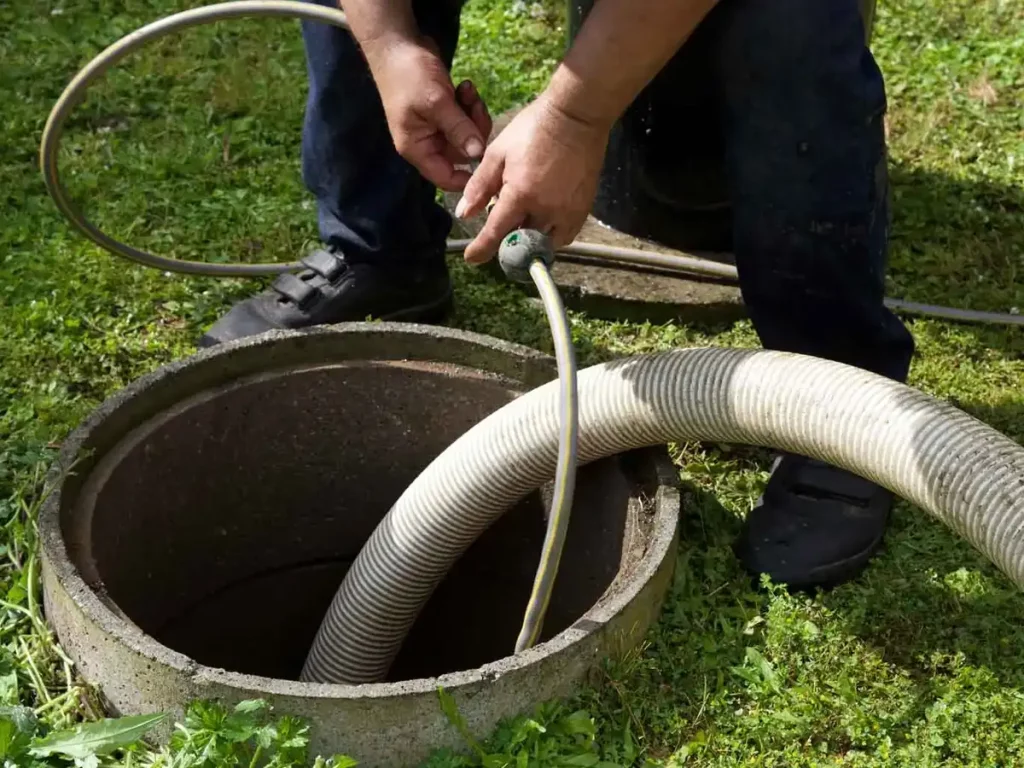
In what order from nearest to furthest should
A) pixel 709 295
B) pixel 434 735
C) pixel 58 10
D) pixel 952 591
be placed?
pixel 434 735, pixel 952 591, pixel 709 295, pixel 58 10

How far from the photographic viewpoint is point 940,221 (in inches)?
122

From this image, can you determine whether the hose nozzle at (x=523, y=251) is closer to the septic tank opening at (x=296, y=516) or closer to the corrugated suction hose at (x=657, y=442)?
the corrugated suction hose at (x=657, y=442)

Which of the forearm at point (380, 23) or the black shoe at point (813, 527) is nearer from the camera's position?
the forearm at point (380, 23)

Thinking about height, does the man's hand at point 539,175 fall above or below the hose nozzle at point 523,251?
above

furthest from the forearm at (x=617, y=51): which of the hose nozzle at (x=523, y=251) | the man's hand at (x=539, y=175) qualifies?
the hose nozzle at (x=523, y=251)

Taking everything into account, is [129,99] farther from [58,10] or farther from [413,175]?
[413,175]

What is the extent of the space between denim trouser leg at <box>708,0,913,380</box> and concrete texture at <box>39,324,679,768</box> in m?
0.35

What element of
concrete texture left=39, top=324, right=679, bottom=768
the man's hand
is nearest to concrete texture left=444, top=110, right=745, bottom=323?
concrete texture left=39, top=324, right=679, bottom=768

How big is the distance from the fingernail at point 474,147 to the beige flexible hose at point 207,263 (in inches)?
17.1

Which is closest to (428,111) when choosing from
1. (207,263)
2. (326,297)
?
(326,297)

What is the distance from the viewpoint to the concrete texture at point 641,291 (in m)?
2.75

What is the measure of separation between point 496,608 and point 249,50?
6.78ft

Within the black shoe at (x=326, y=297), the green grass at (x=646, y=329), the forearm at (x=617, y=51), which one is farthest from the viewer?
the black shoe at (x=326, y=297)

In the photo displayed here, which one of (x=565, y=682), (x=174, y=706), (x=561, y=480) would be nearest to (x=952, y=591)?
(x=565, y=682)
